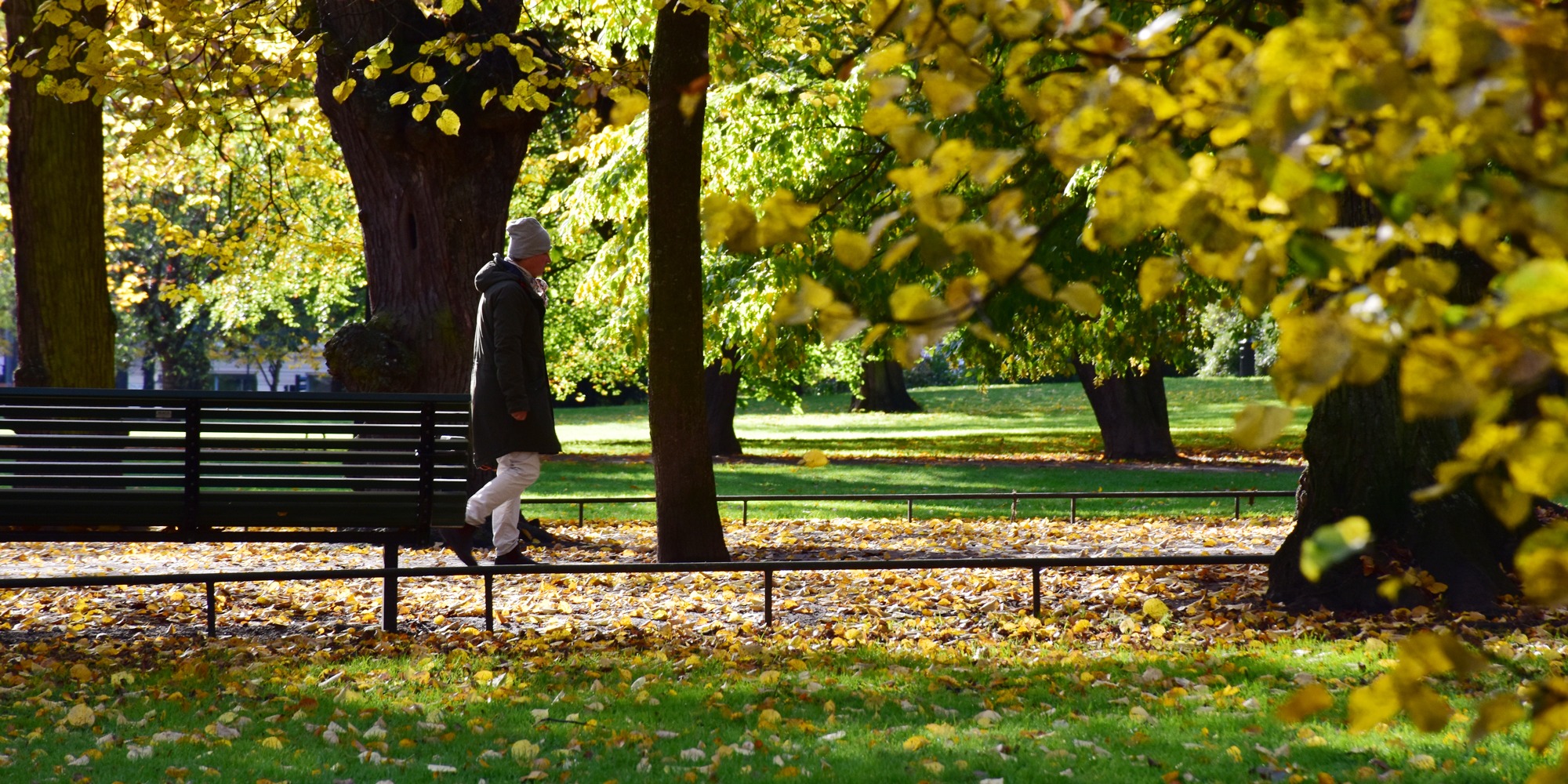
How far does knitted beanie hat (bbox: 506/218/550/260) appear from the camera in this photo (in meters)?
7.71

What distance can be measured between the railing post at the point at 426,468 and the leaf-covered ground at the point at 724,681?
→ 53 centimetres

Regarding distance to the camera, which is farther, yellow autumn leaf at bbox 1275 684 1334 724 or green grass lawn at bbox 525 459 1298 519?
green grass lawn at bbox 525 459 1298 519

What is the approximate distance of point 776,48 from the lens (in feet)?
45.3

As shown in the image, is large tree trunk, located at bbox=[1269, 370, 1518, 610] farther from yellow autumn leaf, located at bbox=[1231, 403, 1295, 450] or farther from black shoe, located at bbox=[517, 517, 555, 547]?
yellow autumn leaf, located at bbox=[1231, 403, 1295, 450]

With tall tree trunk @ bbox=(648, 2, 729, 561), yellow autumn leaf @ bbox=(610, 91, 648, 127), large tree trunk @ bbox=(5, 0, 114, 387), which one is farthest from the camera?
large tree trunk @ bbox=(5, 0, 114, 387)

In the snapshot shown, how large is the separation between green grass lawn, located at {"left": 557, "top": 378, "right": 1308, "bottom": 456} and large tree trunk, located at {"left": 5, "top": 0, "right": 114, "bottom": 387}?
57.1 feet

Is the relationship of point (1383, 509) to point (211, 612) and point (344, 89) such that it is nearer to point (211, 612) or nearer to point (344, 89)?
point (344, 89)

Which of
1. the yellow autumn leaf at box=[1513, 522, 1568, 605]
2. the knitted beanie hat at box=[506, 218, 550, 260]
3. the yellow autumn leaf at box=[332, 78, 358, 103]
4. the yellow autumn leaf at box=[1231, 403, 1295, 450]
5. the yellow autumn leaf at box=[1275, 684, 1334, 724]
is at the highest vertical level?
the yellow autumn leaf at box=[332, 78, 358, 103]

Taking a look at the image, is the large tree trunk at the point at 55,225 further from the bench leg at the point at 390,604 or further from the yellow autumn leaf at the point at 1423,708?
the yellow autumn leaf at the point at 1423,708

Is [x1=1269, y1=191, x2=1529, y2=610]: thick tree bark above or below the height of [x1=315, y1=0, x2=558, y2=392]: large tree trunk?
below

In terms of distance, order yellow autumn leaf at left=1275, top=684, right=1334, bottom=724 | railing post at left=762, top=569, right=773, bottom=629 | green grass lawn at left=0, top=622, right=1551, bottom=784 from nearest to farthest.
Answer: yellow autumn leaf at left=1275, top=684, right=1334, bottom=724 → green grass lawn at left=0, top=622, right=1551, bottom=784 → railing post at left=762, top=569, right=773, bottom=629

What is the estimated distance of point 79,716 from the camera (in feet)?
16.0

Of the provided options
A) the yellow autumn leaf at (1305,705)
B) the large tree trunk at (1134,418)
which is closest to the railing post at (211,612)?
the yellow autumn leaf at (1305,705)

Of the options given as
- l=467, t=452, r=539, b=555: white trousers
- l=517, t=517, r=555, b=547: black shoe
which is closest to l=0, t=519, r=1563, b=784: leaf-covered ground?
l=467, t=452, r=539, b=555: white trousers
